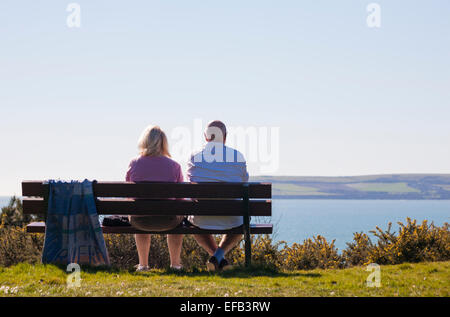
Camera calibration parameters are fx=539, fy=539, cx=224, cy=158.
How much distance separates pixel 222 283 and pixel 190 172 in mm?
1979

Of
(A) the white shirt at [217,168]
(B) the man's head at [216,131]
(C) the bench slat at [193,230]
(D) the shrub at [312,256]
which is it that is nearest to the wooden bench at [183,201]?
(C) the bench slat at [193,230]

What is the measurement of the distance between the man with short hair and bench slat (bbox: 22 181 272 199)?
283mm

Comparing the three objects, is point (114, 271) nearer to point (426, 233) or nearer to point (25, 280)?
point (25, 280)

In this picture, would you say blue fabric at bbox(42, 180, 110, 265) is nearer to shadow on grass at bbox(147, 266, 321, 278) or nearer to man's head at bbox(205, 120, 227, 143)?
shadow on grass at bbox(147, 266, 321, 278)

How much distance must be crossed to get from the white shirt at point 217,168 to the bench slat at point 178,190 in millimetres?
280

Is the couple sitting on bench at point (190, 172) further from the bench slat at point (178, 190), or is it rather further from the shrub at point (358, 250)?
the shrub at point (358, 250)

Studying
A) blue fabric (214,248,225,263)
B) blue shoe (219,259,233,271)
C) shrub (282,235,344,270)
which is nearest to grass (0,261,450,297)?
blue shoe (219,259,233,271)

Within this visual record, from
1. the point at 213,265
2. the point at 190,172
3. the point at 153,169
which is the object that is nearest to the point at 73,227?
the point at 153,169

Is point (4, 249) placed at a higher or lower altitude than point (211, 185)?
lower

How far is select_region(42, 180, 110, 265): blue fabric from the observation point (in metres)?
6.84

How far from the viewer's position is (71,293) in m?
5.15

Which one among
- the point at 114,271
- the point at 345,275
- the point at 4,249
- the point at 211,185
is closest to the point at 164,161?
the point at 211,185
